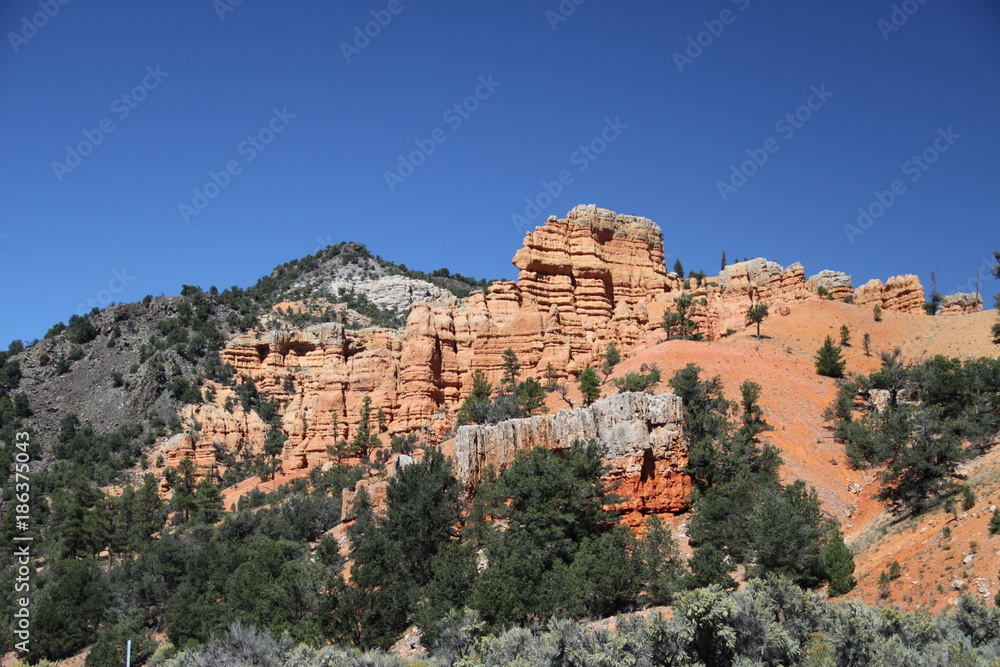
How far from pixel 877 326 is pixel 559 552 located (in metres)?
33.0

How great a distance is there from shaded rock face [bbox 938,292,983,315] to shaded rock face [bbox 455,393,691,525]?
34.6 metres

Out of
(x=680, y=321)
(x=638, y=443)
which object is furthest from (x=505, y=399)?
(x=638, y=443)

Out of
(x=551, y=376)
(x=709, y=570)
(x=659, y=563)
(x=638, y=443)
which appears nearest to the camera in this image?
(x=709, y=570)

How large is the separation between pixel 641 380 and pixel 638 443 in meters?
11.1

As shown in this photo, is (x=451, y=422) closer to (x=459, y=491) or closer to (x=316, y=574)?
(x=459, y=491)

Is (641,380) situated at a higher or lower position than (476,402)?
lower

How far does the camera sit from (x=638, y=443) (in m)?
26.4

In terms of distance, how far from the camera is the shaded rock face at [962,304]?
169 feet

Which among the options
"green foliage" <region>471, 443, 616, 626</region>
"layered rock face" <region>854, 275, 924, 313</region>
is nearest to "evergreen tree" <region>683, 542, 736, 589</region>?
"green foliage" <region>471, 443, 616, 626</region>

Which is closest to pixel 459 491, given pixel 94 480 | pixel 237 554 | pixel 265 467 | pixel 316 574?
pixel 316 574

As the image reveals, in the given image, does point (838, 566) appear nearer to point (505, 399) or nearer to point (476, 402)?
point (505, 399)

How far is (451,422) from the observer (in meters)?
46.9

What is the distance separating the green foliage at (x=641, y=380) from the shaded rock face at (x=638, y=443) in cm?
755

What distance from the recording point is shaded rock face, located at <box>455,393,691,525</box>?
2608 centimetres
